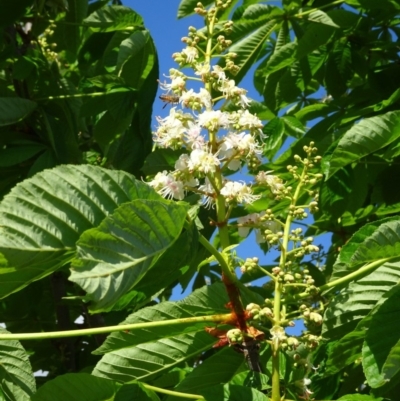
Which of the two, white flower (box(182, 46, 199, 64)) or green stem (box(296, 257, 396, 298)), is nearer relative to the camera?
green stem (box(296, 257, 396, 298))

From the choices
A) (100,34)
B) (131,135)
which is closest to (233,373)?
(131,135)

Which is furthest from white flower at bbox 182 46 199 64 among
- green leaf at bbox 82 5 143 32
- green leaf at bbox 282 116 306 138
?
green leaf at bbox 82 5 143 32

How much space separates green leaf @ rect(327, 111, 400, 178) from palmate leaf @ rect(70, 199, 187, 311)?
27.4 inches

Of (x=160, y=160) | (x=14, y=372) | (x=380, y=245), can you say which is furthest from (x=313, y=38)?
(x=14, y=372)

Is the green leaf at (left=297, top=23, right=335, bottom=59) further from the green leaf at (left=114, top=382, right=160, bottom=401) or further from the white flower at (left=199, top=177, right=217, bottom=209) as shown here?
the green leaf at (left=114, top=382, right=160, bottom=401)

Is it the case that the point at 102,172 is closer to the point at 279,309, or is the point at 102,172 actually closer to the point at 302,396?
the point at 279,309

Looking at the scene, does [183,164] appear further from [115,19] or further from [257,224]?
[115,19]

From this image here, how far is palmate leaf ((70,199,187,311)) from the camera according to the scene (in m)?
0.97

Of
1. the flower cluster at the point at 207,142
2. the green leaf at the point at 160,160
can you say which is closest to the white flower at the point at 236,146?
the flower cluster at the point at 207,142

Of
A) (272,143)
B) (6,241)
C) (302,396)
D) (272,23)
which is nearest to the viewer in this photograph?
(6,241)

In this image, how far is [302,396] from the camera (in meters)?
1.28

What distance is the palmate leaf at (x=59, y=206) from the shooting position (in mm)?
1009

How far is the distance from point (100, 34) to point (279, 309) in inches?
70.3

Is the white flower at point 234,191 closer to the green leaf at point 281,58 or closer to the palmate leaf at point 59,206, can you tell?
the palmate leaf at point 59,206
